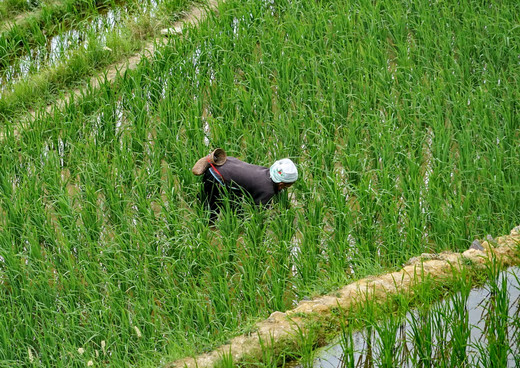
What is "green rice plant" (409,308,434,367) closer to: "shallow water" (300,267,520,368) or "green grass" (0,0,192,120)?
"shallow water" (300,267,520,368)

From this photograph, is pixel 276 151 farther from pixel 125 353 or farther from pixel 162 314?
pixel 125 353

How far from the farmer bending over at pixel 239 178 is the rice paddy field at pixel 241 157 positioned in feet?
0.35

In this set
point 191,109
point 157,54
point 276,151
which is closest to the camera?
point 276,151

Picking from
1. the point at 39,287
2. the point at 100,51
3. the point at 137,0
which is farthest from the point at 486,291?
the point at 137,0

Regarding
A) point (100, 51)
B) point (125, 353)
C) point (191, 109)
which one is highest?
point (100, 51)

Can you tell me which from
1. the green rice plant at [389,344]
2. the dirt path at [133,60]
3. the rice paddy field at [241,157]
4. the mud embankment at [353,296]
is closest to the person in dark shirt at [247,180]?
the rice paddy field at [241,157]

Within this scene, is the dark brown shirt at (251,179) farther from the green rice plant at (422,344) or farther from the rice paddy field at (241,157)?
the green rice plant at (422,344)

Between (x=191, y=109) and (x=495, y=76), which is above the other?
(x=191, y=109)

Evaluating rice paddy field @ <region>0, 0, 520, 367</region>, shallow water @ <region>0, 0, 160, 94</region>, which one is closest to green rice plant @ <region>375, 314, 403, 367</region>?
rice paddy field @ <region>0, 0, 520, 367</region>

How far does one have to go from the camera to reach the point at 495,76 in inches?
212

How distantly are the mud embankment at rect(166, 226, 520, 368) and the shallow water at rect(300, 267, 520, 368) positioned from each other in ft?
0.51

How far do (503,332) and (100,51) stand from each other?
459 centimetres

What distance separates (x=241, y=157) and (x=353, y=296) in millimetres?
1651

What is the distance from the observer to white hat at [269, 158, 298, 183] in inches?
174
